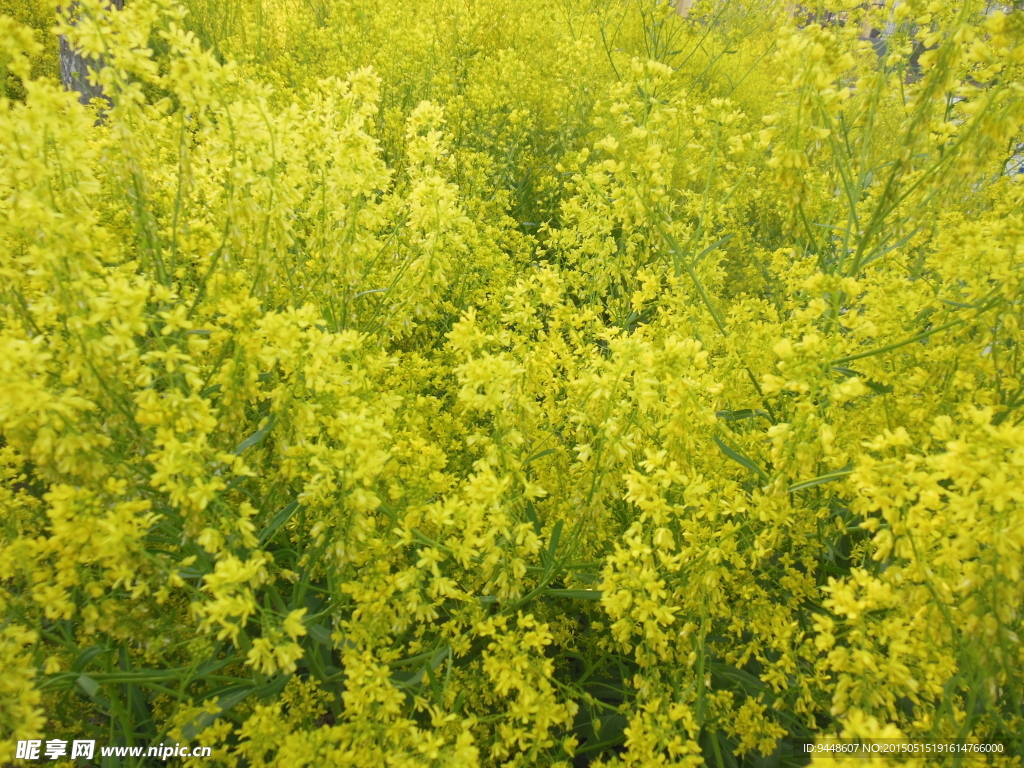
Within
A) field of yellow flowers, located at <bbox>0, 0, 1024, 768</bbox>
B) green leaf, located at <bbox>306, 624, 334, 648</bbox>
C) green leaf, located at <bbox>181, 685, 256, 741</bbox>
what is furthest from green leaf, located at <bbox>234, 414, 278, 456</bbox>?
green leaf, located at <bbox>181, 685, 256, 741</bbox>

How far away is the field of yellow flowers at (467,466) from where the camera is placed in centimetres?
143

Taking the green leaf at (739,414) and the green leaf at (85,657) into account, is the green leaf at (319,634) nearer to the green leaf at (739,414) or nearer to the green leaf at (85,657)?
the green leaf at (85,657)

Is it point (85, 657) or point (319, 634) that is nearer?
point (85, 657)

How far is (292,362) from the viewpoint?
62.4 inches

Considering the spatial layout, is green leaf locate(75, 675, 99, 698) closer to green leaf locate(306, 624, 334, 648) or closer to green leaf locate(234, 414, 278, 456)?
green leaf locate(306, 624, 334, 648)

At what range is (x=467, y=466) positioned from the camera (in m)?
2.48

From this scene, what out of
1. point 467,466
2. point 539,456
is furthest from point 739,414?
point 467,466

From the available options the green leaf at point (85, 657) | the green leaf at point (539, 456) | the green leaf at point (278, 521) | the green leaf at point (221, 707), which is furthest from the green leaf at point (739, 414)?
the green leaf at point (85, 657)

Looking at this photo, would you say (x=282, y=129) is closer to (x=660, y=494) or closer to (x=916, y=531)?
(x=660, y=494)

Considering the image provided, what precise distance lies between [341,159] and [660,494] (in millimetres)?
1374

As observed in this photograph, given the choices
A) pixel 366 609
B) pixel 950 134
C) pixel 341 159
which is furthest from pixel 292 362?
pixel 950 134

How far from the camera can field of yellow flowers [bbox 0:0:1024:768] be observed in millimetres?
1433

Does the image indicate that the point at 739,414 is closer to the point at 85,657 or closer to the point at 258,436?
the point at 258,436

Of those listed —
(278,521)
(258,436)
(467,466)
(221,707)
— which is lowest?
(221,707)
